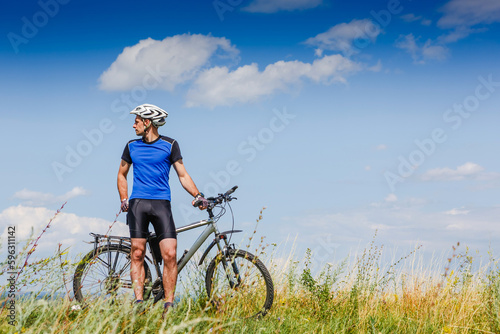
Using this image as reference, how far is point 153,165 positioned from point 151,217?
69cm

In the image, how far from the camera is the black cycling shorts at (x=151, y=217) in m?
5.98

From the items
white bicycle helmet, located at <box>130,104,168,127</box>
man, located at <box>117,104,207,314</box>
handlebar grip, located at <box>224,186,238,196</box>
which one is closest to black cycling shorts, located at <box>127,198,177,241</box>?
man, located at <box>117,104,207,314</box>

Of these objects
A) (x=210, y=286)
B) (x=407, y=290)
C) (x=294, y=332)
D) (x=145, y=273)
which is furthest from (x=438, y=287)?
(x=145, y=273)

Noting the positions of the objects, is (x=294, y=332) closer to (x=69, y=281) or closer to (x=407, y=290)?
(x=69, y=281)

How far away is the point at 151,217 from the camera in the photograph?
6090 mm

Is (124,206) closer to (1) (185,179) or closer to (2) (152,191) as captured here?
(2) (152,191)

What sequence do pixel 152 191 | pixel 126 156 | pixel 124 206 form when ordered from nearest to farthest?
pixel 152 191 → pixel 124 206 → pixel 126 156

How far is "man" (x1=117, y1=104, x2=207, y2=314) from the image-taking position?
6000 millimetres

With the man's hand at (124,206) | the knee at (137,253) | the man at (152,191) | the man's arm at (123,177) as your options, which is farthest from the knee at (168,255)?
the man's arm at (123,177)

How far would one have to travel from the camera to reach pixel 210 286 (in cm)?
641

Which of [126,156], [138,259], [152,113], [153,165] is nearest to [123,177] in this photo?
[126,156]

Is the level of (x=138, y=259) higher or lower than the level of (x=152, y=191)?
lower

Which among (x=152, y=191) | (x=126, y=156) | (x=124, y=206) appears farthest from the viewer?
(x=126, y=156)

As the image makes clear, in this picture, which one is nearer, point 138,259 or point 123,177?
point 138,259
